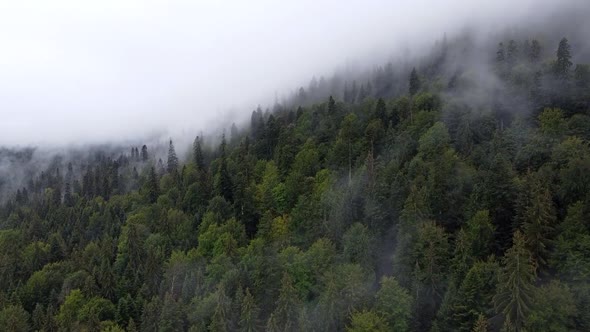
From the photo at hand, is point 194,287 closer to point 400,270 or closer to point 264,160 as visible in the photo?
point 400,270

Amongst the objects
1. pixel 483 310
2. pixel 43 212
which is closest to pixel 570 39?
pixel 483 310

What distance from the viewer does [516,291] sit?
171 feet

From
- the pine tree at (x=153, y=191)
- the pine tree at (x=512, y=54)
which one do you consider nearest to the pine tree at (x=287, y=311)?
the pine tree at (x=153, y=191)

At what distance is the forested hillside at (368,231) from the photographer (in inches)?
2379

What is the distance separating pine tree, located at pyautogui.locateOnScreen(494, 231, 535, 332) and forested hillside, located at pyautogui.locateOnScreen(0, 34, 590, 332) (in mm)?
201

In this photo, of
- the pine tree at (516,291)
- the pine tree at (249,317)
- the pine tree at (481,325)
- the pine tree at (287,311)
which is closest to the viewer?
the pine tree at (481,325)

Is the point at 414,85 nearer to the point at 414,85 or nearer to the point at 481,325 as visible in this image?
the point at 414,85

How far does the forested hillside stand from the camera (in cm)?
6044

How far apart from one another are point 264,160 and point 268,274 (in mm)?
63519

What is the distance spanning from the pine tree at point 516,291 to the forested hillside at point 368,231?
7.9 inches

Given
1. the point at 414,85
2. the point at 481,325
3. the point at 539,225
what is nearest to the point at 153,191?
the point at 414,85

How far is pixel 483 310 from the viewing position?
57.2m

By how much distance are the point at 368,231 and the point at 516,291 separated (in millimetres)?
31824

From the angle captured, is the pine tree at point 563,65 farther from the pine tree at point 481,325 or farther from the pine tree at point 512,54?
the pine tree at point 481,325
